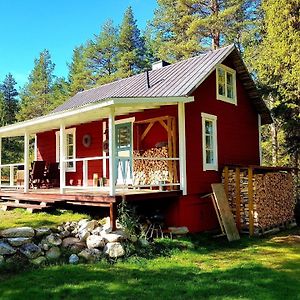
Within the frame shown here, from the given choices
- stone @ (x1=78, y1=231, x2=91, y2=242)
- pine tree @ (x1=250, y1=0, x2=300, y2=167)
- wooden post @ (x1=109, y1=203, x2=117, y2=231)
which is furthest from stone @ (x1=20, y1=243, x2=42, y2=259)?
pine tree @ (x1=250, y1=0, x2=300, y2=167)

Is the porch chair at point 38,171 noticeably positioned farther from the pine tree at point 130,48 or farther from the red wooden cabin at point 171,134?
the pine tree at point 130,48

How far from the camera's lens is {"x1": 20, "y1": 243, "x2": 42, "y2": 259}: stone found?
7.11 metres

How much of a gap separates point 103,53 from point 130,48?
7.11 ft

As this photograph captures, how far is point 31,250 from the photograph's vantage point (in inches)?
283

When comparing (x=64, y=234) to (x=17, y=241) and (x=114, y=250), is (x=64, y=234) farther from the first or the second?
(x=114, y=250)

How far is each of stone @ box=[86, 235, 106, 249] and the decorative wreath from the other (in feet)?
20.3

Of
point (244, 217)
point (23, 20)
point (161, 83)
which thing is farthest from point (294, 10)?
point (23, 20)

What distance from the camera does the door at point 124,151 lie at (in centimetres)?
1177

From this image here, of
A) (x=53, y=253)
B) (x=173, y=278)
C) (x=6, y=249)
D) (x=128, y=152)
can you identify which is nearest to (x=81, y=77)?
(x=128, y=152)

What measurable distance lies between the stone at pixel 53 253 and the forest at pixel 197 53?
32.8ft

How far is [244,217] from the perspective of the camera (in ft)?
35.7

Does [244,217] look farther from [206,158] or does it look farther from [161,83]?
[161,83]

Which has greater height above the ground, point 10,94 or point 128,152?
point 10,94

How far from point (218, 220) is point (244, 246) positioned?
1618mm
